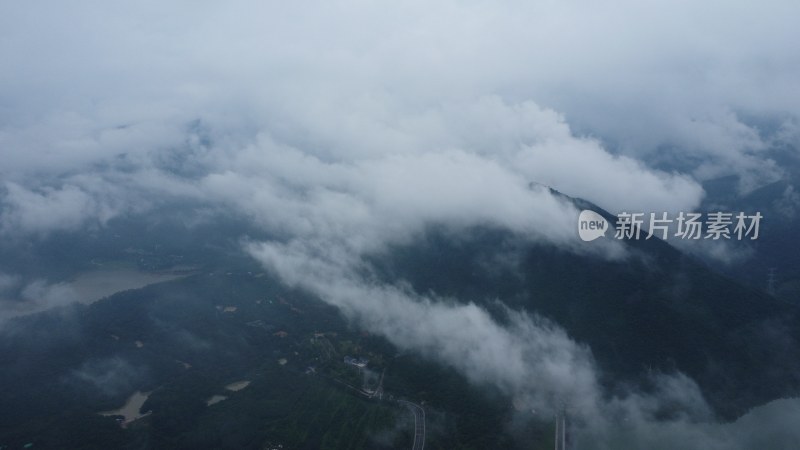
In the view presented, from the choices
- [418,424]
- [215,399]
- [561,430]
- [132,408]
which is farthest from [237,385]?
[561,430]

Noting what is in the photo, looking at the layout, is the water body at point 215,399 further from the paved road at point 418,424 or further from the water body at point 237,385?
the paved road at point 418,424

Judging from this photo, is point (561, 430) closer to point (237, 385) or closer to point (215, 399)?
point (237, 385)

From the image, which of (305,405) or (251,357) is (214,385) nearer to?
(251,357)

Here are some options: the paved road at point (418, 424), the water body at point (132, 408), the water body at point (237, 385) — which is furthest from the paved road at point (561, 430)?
the water body at point (132, 408)

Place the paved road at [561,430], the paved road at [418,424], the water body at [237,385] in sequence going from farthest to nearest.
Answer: the water body at [237,385] < the paved road at [418,424] < the paved road at [561,430]

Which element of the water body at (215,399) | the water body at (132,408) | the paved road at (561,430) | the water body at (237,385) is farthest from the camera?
the water body at (237,385)

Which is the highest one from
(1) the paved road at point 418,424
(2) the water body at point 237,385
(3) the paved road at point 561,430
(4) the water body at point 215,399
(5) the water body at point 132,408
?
(3) the paved road at point 561,430

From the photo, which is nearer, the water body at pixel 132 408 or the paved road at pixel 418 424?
the paved road at pixel 418 424

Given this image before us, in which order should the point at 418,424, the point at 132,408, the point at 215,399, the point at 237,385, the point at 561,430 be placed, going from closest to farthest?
the point at 561,430, the point at 418,424, the point at 132,408, the point at 215,399, the point at 237,385

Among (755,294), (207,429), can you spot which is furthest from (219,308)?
(755,294)
